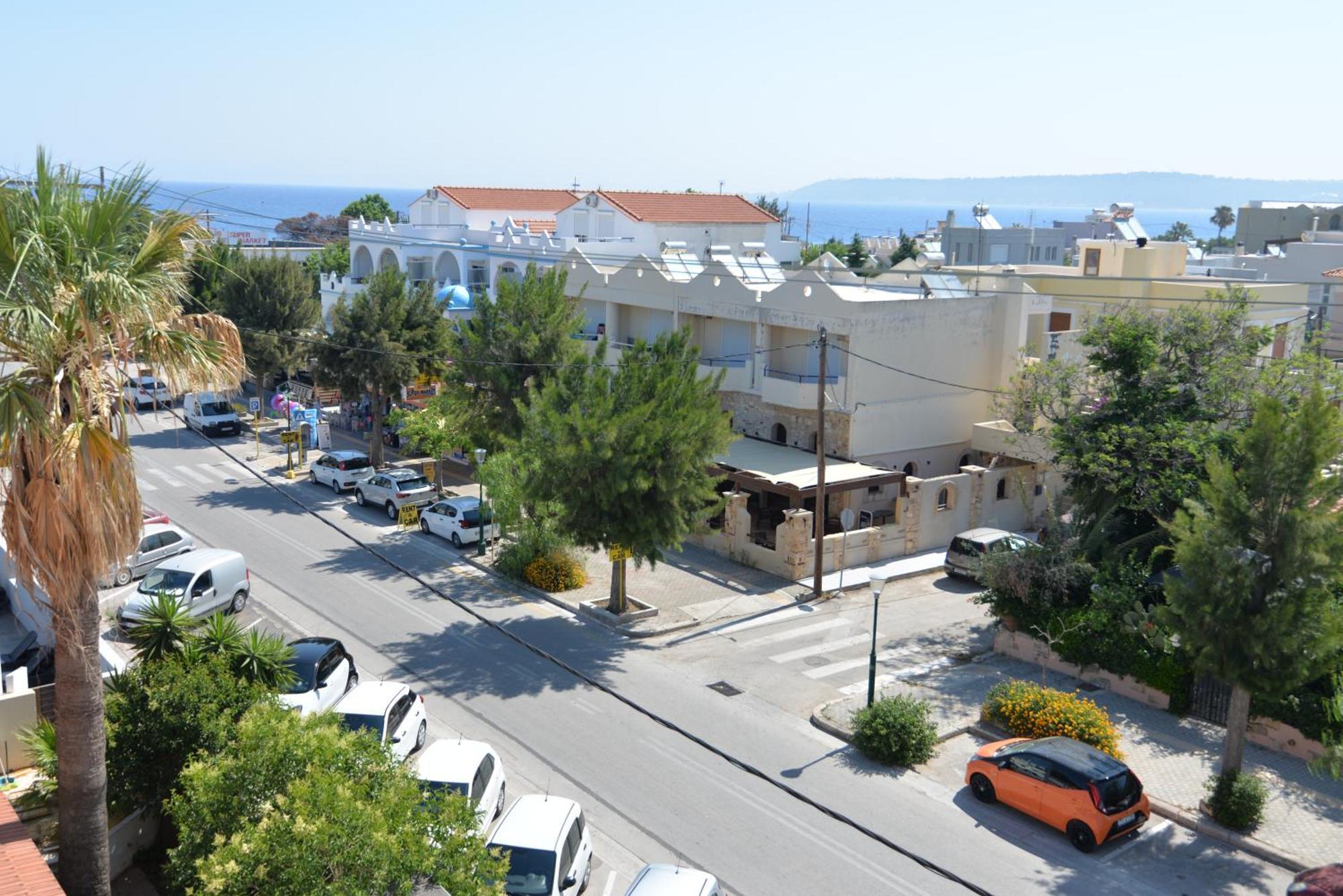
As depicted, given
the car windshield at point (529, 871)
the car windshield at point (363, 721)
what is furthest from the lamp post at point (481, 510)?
the car windshield at point (529, 871)

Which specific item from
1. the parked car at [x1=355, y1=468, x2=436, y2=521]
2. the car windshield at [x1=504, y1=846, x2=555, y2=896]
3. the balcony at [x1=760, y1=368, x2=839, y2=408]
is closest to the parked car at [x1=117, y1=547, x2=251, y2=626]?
the parked car at [x1=355, y1=468, x2=436, y2=521]

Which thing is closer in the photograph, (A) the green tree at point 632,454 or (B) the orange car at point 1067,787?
(B) the orange car at point 1067,787

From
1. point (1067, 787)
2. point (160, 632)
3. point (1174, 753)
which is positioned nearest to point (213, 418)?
point (160, 632)

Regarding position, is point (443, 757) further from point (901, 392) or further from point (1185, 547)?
point (901, 392)

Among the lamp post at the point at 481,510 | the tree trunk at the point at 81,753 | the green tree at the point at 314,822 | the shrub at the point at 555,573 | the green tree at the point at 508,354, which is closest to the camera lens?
the green tree at the point at 314,822

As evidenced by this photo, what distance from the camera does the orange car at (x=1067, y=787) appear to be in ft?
53.1

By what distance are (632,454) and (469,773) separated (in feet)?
31.1

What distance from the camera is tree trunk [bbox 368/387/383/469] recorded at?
3903 centimetres

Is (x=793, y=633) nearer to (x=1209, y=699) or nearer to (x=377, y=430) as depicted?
(x=1209, y=699)

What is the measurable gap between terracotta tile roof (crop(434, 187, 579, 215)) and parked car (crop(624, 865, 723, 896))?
4495 centimetres

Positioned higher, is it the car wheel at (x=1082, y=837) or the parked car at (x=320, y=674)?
the parked car at (x=320, y=674)

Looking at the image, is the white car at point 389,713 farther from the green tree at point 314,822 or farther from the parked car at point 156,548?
the parked car at point 156,548

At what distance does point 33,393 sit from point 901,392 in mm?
27762

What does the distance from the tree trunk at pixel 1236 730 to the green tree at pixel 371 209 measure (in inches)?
3969
